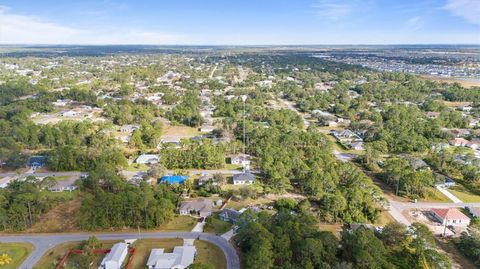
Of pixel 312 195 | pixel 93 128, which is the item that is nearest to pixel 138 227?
pixel 312 195

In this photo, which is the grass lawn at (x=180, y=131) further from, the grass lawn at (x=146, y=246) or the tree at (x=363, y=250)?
the tree at (x=363, y=250)

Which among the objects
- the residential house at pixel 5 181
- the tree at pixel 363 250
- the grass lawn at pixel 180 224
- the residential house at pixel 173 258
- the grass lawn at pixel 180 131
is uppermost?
the tree at pixel 363 250

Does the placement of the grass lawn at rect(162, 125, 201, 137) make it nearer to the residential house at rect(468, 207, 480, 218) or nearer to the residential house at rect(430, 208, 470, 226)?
the residential house at rect(430, 208, 470, 226)

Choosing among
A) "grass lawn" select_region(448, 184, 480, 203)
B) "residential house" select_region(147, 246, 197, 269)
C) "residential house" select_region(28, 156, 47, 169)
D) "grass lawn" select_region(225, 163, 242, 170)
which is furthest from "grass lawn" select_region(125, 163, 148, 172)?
"grass lawn" select_region(448, 184, 480, 203)

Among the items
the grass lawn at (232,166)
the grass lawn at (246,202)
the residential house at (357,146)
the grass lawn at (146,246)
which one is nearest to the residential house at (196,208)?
the grass lawn at (246,202)

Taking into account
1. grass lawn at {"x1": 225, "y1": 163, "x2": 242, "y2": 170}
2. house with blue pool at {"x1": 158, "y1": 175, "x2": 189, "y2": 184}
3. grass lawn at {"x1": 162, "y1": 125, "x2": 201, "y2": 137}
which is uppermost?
house with blue pool at {"x1": 158, "y1": 175, "x2": 189, "y2": 184}

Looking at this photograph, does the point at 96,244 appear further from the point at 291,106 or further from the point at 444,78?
the point at 444,78
